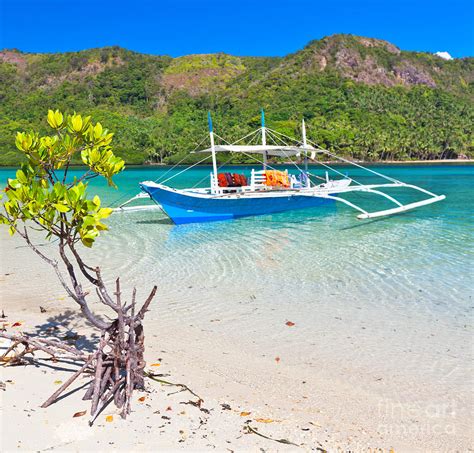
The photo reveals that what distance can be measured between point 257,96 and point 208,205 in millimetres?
88935

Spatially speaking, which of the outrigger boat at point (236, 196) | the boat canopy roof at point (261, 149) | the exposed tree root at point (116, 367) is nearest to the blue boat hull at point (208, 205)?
the outrigger boat at point (236, 196)

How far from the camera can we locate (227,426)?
9.61 feet

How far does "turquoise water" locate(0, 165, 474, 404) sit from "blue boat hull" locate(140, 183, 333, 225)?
0.59 meters

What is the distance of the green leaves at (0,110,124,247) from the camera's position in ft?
9.59

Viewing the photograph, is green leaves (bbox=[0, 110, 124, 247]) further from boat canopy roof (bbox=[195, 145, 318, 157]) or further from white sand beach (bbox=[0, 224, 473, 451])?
boat canopy roof (bbox=[195, 145, 318, 157])

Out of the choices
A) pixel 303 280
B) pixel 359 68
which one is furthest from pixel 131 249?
pixel 359 68

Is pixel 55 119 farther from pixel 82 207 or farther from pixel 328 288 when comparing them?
pixel 328 288

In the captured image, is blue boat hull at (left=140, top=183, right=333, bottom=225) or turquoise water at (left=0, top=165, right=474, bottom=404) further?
blue boat hull at (left=140, top=183, right=333, bottom=225)

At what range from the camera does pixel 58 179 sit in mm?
3041

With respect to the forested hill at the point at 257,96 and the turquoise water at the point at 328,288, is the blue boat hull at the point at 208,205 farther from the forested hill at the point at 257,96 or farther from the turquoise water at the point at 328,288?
the forested hill at the point at 257,96

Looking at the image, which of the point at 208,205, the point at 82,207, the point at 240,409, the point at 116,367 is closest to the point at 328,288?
the point at 240,409

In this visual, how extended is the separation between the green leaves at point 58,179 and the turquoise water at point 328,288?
85.6 inches

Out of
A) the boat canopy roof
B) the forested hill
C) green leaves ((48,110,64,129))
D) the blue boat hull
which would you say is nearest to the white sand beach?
green leaves ((48,110,64,129))

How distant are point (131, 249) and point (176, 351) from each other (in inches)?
226
